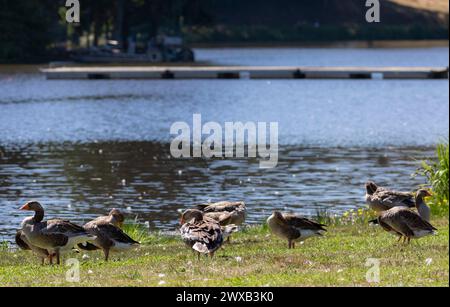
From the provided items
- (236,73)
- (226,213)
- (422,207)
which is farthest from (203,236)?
(236,73)

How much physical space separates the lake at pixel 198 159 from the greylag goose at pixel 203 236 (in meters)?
9.25

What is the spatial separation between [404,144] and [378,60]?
4224 inches

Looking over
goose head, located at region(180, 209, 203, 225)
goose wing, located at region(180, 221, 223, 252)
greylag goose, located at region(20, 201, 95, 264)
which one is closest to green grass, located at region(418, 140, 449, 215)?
goose head, located at region(180, 209, 203, 225)

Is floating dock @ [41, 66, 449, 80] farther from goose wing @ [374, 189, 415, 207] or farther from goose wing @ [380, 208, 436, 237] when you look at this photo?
goose wing @ [380, 208, 436, 237]

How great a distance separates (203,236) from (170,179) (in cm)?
2276

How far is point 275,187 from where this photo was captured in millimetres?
39875

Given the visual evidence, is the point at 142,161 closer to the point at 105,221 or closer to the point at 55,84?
the point at 105,221

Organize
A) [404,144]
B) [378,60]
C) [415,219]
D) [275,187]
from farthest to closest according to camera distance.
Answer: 1. [378,60]
2. [404,144]
3. [275,187]
4. [415,219]

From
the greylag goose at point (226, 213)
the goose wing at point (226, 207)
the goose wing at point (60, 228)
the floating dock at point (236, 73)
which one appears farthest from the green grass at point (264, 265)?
the floating dock at point (236, 73)

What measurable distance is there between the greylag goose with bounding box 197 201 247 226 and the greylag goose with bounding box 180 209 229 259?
6.52ft

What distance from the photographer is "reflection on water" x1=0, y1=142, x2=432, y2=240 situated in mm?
34781

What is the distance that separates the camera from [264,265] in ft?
61.5

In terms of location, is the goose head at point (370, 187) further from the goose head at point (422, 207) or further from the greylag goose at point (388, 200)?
the goose head at point (422, 207)

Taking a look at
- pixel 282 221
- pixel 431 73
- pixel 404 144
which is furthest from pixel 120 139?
pixel 431 73
